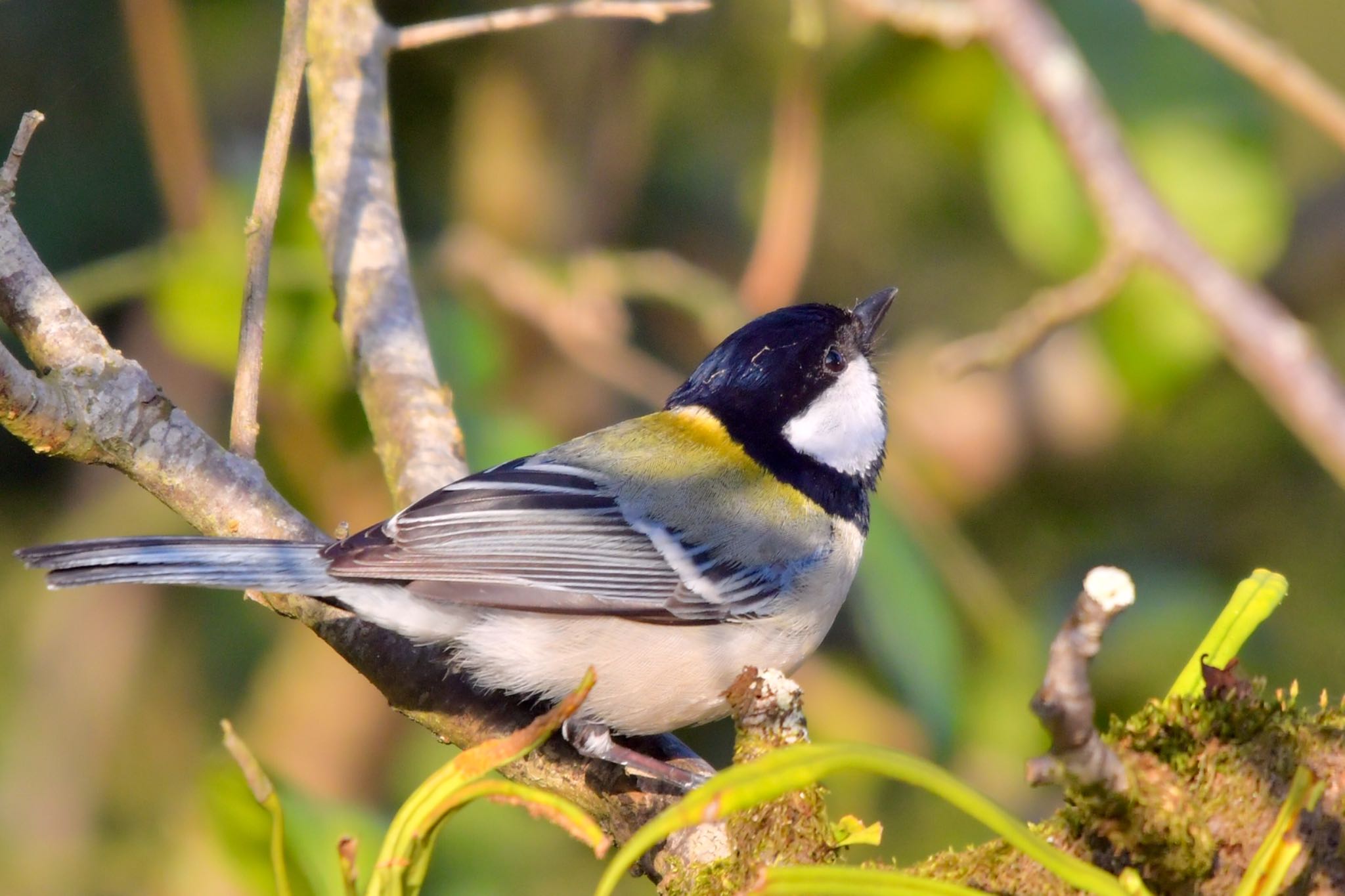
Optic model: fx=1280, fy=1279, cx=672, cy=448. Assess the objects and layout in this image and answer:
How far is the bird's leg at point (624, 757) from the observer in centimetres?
189

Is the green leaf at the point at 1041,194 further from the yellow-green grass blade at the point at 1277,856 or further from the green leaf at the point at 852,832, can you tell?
the yellow-green grass blade at the point at 1277,856

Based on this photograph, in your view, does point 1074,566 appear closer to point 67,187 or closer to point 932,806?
point 932,806

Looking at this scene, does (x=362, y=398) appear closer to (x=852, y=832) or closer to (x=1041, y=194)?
(x=852, y=832)

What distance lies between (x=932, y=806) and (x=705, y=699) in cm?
179

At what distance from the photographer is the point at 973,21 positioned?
254 centimetres

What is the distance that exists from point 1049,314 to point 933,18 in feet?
2.24

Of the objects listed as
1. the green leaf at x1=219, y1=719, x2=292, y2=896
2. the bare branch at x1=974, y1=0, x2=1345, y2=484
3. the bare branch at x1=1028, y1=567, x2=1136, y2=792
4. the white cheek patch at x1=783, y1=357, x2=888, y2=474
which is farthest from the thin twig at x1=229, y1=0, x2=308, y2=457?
the bare branch at x1=974, y1=0, x2=1345, y2=484

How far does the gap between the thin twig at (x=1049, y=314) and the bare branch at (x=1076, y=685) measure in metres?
1.39

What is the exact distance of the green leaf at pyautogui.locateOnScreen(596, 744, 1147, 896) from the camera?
2.92 feet

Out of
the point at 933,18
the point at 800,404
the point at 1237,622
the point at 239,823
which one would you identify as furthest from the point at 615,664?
the point at 933,18

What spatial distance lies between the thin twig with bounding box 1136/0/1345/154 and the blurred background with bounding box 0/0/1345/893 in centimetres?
43

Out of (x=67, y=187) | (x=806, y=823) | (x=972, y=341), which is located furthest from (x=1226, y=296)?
(x=67, y=187)

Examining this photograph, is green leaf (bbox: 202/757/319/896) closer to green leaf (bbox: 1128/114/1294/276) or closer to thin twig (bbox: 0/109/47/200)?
thin twig (bbox: 0/109/47/200)

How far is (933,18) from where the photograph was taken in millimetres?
2564
